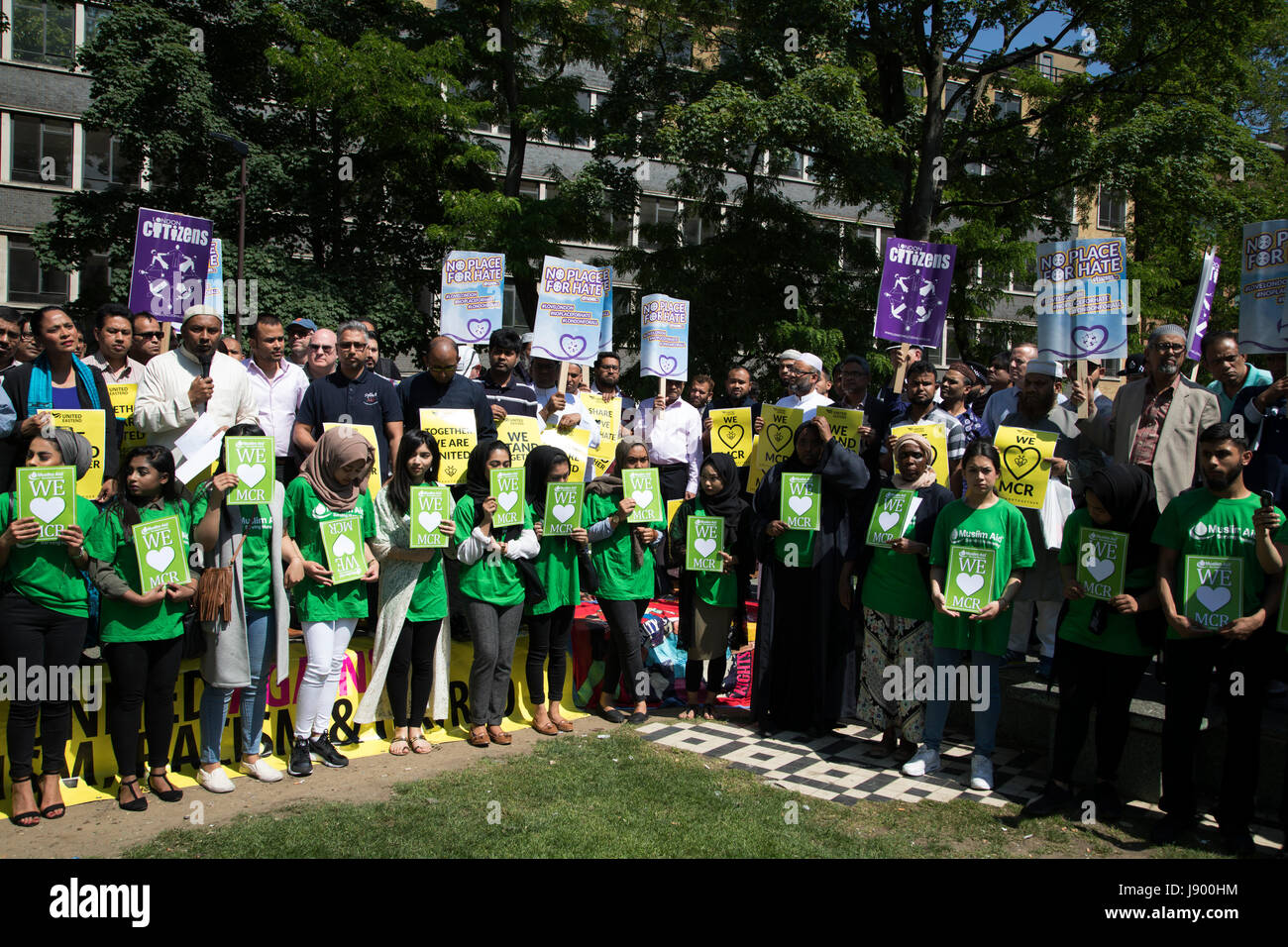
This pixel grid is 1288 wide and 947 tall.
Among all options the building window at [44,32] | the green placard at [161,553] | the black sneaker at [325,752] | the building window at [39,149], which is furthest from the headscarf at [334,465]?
the building window at [44,32]

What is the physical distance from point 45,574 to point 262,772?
1.68 m

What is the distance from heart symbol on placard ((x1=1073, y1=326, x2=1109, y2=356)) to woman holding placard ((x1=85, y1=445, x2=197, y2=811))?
6.21 m

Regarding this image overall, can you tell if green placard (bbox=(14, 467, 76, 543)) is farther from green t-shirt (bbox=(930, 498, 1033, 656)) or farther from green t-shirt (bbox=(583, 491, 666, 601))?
green t-shirt (bbox=(930, 498, 1033, 656))

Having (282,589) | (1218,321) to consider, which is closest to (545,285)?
(282,589)

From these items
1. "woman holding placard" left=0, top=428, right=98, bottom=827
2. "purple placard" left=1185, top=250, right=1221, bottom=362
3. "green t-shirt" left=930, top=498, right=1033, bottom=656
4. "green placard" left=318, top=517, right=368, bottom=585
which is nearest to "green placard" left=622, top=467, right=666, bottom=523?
"green placard" left=318, top=517, right=368, bottom=585

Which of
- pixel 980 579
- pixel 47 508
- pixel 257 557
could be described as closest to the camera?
pixel 47 508

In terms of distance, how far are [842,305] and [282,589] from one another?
49.7 feet

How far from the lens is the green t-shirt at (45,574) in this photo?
194 inches

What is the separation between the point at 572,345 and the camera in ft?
29.4

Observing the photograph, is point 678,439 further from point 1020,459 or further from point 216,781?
point 216,781

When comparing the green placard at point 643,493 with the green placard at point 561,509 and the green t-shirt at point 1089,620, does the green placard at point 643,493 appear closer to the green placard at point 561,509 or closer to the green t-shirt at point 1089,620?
the green placard at point 561,509

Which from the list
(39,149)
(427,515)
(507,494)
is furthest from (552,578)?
(39,149)

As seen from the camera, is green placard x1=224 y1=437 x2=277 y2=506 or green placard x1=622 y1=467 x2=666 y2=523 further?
green placard x1=622 y1=467 x2=666 y2=523

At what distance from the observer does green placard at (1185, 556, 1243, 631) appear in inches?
195
